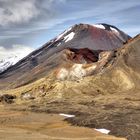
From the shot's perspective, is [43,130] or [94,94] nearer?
[43,130]

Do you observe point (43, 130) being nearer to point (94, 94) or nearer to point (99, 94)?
point (94, 94)

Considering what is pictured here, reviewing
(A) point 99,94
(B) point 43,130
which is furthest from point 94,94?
(B) point 43,130

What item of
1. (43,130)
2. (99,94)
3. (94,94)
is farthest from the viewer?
(99,94)

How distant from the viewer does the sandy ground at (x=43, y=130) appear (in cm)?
3562

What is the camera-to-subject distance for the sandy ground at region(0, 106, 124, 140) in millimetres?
35625

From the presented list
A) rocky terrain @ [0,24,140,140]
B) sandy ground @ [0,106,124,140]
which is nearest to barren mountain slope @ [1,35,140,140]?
rocky terrain @ [0,24,140,140]

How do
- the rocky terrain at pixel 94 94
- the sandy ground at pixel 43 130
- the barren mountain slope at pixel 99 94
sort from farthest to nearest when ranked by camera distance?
1. the barren mountain slope at pixel 99 94
2. the rocky terrain at pixel 94 94
3. the sandy ground at pixel 43 130

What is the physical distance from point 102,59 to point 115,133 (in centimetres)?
6861

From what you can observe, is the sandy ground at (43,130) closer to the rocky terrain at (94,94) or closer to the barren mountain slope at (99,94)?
the rocky terrain at (94,94)

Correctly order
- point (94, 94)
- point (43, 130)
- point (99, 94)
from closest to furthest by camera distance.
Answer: point (43, 130), point (94, 94), point (99, 94)

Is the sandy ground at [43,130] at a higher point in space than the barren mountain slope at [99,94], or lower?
lower

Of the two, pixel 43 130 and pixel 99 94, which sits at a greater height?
pixel 99 94

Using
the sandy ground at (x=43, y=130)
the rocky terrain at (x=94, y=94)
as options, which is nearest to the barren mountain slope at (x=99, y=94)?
the rocky terrain at (x=94, y=94)

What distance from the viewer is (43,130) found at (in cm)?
4388
